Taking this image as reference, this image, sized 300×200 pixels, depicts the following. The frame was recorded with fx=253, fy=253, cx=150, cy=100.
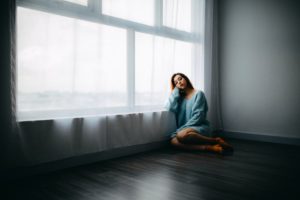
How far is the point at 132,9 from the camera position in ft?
8.79

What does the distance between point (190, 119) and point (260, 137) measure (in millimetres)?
1168

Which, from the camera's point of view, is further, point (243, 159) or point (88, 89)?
point (243, 159)

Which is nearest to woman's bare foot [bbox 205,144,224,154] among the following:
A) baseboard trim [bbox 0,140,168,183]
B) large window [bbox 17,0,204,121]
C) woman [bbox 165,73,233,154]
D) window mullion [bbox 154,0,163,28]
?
woman [bbox 165,73,233,154]

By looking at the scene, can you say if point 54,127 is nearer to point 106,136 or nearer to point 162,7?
point 106,136

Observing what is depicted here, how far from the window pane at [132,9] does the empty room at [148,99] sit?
1 cm

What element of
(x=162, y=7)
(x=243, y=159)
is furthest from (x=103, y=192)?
(x=162, y=7)

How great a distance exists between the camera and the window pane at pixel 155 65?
9.12 feet

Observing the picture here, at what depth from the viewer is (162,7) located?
2.99m

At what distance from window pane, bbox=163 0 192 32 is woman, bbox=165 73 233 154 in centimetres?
65

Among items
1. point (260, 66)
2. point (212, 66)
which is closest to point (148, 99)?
point (212, 66)

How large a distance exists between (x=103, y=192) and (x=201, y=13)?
2898mm

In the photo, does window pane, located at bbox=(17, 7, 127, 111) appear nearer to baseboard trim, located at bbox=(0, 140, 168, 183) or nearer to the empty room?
the empty room

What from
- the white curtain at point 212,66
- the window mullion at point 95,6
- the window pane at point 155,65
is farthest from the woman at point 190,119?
the window mullion at point 95,6

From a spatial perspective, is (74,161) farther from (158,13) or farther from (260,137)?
(260,137)
